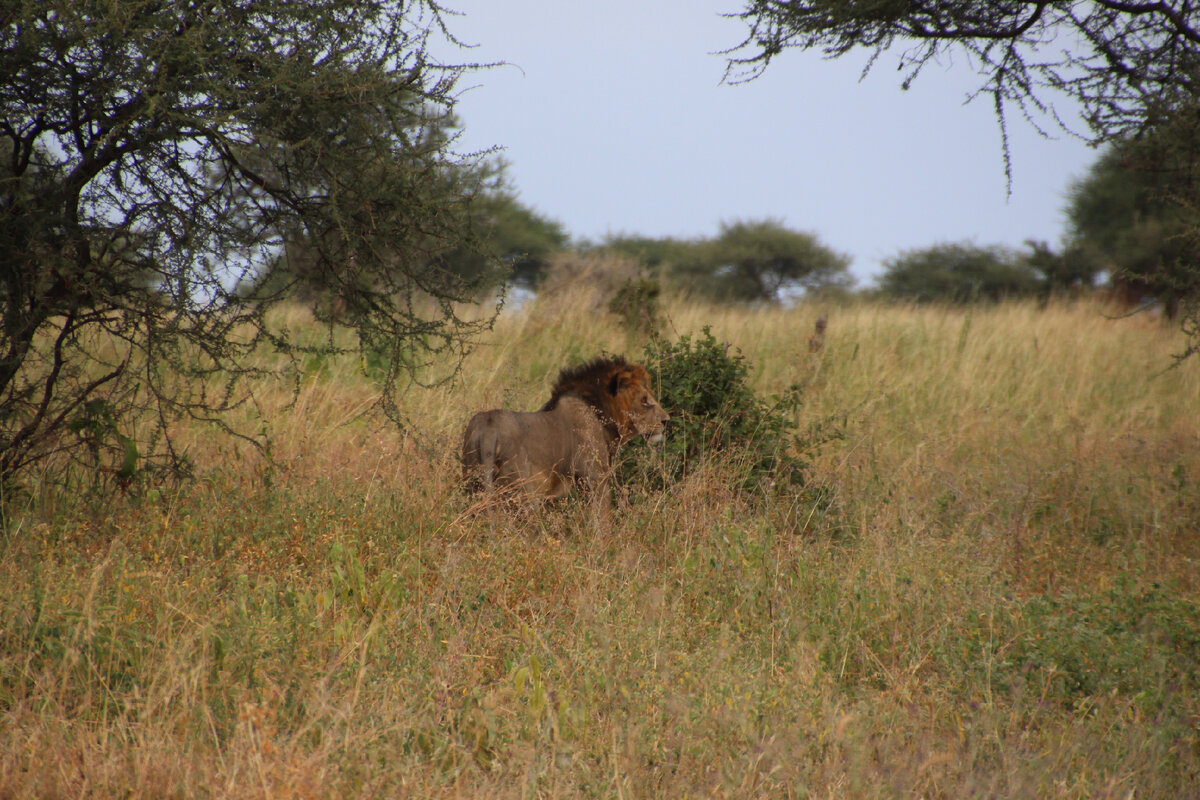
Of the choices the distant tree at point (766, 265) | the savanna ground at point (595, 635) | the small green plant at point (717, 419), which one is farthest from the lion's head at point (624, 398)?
the distant tree at point (766, 265)

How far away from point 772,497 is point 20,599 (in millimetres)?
4580

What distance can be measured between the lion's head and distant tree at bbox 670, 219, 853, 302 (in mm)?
20962

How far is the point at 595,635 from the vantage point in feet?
14.2

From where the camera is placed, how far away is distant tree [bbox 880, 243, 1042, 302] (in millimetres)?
25016

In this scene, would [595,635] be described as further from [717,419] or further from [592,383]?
[717,419]

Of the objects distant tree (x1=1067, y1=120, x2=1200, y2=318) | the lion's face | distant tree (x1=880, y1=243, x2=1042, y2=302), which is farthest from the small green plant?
distant tree (x1=880, y1=243, x2=1042, y2=302)

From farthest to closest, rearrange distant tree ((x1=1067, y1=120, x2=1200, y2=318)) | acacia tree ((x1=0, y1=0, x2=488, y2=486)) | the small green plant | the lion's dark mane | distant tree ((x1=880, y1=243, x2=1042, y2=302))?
distant tree ((x1=880, y1=243, x2=1042, y2=302)) < distant tree ((x1=1067, y1=120, x2=1200, y2=318)) < the small green plant < the lion's dark mane < acacia tree ((x1=0, y1=0, x2=488, y2=486))

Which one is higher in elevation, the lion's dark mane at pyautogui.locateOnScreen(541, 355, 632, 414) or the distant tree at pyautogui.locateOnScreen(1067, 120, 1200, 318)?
the distant tree at pyautogui.locateOnScreen(1067, 120, 1200, 318)

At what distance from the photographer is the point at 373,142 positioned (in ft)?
19.1

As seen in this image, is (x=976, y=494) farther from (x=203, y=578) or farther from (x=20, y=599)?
(x=20, y=599)

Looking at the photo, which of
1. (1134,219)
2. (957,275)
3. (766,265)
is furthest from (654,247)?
→ (1134,219)

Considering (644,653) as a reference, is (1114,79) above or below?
above

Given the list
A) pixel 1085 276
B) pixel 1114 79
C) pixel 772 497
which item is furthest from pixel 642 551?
pixel 1085 276

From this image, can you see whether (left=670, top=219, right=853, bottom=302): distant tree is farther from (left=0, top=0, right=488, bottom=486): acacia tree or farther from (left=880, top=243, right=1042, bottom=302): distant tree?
(left=0, top=0, right=488, bottom=486): acacia tree
